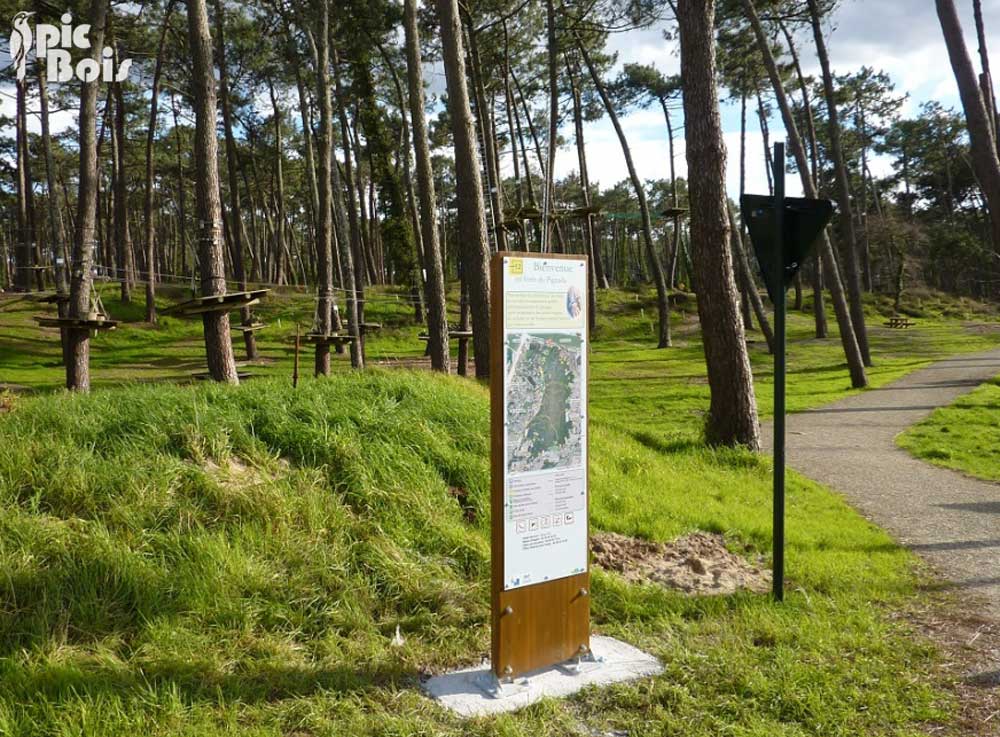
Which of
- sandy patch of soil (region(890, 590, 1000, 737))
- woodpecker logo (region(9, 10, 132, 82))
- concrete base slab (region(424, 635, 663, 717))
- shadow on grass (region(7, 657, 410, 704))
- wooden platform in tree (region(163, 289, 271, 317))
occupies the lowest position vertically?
sandy patch of soil (region(890, 590, 1000, 737))

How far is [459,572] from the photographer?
4.61 meters

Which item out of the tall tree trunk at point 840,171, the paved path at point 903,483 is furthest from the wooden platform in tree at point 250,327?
the tall tree trunk at point 840,171

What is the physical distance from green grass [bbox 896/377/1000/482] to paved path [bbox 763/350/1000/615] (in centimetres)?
26

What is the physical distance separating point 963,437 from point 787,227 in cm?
888

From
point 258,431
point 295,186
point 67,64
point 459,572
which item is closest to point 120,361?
point 67,64

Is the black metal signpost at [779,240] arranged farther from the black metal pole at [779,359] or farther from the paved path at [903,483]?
the paved path at [903,483]

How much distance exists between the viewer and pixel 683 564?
527 centimetres

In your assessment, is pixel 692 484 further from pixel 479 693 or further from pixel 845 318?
pixel 845 318

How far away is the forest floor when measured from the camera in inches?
123

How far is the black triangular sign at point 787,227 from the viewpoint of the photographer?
4422 millimetres

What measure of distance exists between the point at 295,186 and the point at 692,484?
1600 inches

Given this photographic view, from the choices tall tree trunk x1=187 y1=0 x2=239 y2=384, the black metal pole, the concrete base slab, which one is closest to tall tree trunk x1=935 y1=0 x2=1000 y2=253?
the black metal pole

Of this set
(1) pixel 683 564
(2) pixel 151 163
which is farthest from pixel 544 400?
(2) pixel 151 163

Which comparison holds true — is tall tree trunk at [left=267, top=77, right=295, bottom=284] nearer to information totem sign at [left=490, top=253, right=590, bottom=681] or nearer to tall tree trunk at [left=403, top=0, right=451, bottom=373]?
tall tree trunk at [left=403, top=0, right=451, bottom=373]
